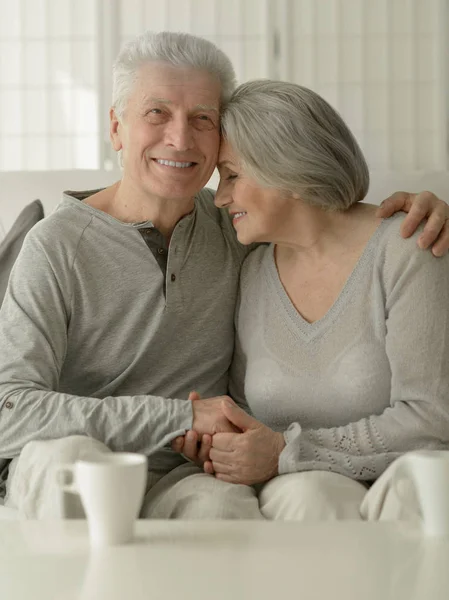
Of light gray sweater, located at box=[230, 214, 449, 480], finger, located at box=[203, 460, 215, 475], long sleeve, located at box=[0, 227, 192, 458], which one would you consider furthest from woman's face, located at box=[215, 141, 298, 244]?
finger, located at box=[203, 460, 215, 475]

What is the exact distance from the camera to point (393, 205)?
1.82 m

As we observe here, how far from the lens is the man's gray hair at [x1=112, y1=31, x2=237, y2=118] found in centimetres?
190

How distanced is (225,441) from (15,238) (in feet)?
2.87

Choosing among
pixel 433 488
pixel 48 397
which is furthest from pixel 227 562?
pixel 48 397

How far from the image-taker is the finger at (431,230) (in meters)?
1.72

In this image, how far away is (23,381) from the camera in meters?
1.70

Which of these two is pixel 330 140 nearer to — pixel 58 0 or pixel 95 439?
pixel 95 439

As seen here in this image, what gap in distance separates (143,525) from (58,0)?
2.33 m

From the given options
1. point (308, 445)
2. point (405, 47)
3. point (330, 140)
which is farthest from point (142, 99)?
point (405, 47)

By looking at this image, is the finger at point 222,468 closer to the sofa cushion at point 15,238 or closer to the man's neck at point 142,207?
the man's neck at point 142,207

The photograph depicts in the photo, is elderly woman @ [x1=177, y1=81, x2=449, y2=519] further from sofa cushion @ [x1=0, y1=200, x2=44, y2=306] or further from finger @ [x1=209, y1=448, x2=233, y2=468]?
sofa cushion @ [x1=0, y1=200, x2=44, y2=306]

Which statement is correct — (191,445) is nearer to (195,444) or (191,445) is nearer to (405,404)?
(195,444)

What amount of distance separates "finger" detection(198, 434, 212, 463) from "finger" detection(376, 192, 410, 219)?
586 mm

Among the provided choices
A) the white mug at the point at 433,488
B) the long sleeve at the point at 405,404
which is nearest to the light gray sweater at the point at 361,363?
the long sleeve at the point at 405,404
